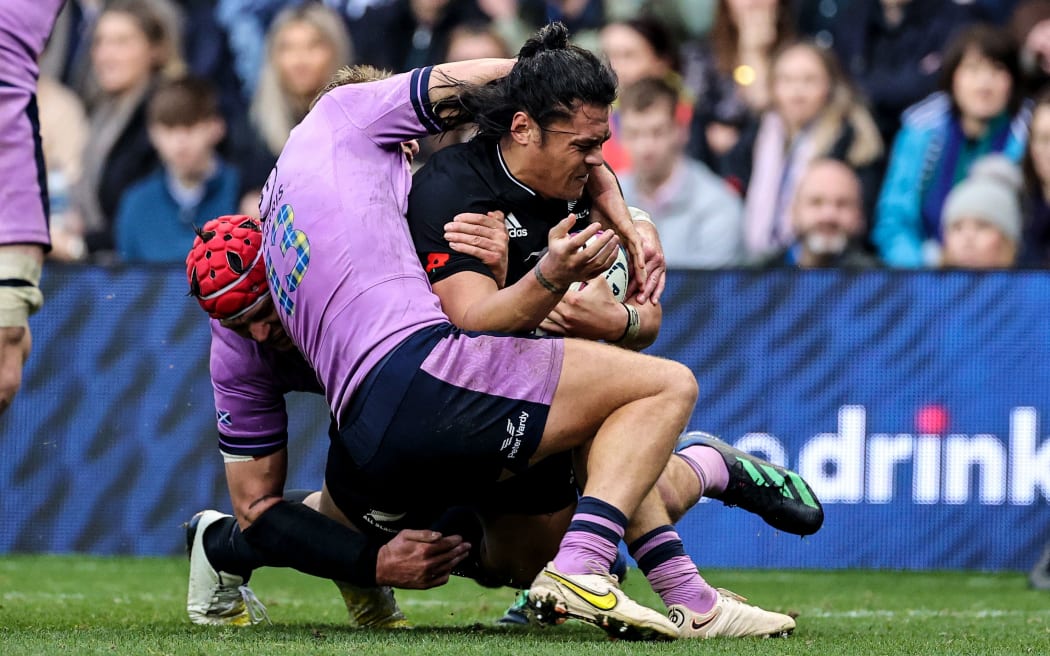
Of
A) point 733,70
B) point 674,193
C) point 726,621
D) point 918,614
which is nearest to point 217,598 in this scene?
point 726,621

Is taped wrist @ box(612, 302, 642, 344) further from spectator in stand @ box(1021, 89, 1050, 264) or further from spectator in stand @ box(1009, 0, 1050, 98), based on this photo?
spectator in stand @ box(1009, 0, 1050, 98)

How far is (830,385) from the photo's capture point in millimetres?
8508

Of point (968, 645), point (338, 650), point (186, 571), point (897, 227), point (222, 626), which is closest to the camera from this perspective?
point (338, 650)

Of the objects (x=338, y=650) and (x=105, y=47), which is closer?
(x=338, y=650)

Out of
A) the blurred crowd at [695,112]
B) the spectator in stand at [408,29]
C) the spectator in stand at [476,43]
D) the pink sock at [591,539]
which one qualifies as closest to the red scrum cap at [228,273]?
the pink sock at [591,539]

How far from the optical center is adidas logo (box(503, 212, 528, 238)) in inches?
207

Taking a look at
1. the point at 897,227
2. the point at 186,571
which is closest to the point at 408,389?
the point at 186,571

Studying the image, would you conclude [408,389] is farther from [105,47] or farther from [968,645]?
[105,47]

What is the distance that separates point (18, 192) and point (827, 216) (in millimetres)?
5371

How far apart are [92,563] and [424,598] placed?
2069mm

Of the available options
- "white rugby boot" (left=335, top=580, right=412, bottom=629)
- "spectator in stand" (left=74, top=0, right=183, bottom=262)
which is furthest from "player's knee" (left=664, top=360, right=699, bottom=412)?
"spectator in stand" (left=74, top=0, right=183, bottom=262)

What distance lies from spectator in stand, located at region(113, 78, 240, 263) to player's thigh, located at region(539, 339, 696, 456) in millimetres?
5980

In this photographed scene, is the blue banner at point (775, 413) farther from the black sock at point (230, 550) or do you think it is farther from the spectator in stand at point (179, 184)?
the black sock at point (230, 550)

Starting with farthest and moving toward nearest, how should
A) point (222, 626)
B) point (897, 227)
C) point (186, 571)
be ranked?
1. point (897, 227)
2. point (186, 571)
3. point (222, 626)
